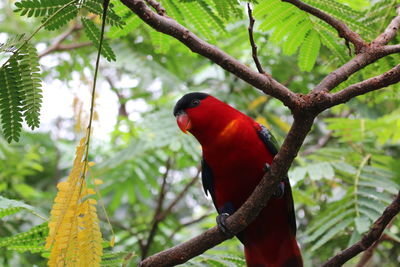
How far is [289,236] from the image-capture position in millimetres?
3385

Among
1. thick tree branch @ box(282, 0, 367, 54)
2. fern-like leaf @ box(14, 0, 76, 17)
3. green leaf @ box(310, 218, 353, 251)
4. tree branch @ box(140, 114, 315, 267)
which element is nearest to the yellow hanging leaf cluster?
tree branch @ box(140, 114, 315, 267)

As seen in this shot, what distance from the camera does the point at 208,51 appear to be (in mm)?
1881

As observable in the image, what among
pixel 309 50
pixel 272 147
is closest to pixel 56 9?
pixel 309 50

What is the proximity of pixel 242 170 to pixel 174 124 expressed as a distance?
1.18m

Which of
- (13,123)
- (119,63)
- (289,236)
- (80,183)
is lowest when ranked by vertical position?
(289,236)

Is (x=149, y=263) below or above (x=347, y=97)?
below

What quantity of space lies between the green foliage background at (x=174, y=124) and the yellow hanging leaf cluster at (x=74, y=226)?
0.29m

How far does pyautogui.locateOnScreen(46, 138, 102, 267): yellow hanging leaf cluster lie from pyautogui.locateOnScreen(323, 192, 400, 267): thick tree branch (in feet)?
3.73

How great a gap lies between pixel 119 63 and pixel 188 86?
0.79 m

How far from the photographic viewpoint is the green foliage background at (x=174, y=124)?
7.58ft

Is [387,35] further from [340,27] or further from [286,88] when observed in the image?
[286,88]

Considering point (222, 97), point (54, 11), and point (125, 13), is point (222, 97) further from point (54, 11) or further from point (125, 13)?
point (54, 11)

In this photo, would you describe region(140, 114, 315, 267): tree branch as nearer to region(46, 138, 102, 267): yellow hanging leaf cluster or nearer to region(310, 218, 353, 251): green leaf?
region(46, 138, 102, 267): yellow hanging leaf cluster

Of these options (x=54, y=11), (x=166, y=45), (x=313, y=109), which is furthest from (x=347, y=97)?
(x=166, y=45)
